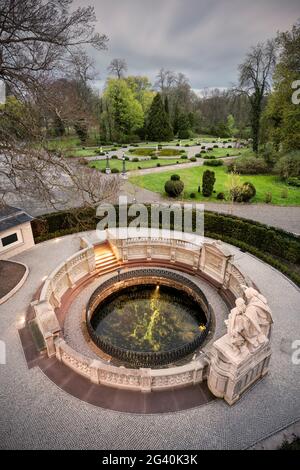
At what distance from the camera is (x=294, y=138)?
Result: 31.0 metres

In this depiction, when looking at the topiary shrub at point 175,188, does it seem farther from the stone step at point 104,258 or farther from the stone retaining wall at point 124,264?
the stone step at point 104,258

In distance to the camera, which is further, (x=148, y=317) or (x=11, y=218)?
(x=11, y=218)

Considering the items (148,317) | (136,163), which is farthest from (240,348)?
(136,163)

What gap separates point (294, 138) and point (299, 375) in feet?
91.8

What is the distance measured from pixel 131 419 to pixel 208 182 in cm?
2620

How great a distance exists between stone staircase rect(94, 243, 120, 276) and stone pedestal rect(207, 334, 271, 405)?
9.59 metres

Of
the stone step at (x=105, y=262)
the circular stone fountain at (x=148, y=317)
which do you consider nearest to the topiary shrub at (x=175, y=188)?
the stone step at (x=105, y=262)

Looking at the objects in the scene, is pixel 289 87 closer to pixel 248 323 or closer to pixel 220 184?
pixel 220 184

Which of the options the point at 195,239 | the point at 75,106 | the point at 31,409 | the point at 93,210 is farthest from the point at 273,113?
the point at 31,409

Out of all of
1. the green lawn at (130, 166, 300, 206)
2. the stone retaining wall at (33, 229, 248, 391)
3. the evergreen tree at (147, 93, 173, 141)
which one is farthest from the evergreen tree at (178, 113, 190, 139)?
the stone retaining wall at (33, 229, 248, 391)

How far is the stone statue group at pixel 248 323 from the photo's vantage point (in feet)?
29.5

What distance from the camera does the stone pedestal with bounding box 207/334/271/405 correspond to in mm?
9305

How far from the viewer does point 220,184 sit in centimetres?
3662

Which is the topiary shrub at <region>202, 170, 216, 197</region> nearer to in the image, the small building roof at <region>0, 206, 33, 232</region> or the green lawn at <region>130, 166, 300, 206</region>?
the green lawn at <region>130, 166, 300, 206</region>
